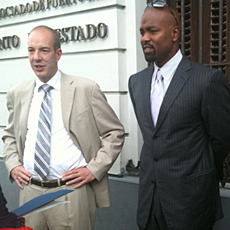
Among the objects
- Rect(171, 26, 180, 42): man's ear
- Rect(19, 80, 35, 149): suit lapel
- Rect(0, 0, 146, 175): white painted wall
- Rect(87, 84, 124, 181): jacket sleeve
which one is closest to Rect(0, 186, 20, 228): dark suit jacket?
Rect(87, 84, 124, 181): jacket sleeve

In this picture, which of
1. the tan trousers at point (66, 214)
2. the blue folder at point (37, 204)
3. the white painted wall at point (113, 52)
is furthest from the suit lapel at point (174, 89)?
the white painted wall at point (113, 52)

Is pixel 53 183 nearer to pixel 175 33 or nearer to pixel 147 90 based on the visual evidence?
pixel 147 90

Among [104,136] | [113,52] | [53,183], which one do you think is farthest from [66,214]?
[113,52]

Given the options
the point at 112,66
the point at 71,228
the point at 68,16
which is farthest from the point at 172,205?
the point at 68,16

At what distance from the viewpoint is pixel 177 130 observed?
283 centimetres

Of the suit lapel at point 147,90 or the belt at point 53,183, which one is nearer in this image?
the suit lapel at point 147,90

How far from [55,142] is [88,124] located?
0.99 feet

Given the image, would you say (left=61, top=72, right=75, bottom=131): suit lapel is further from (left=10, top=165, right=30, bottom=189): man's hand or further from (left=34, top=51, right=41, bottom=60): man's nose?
(left=10, top=165, right=30, bottom=189): man's hand

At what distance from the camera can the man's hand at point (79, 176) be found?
10.3 ft

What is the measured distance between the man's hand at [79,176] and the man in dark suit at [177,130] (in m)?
0.46

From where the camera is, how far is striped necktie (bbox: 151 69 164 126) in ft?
9.76

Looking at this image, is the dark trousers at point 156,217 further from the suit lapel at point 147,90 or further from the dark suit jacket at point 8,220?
the dark suit jacket at point 8,220

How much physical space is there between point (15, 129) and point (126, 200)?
6.62 feet

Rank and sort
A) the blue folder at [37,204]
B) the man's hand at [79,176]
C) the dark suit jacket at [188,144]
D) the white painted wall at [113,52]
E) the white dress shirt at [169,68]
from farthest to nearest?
1. the white painted wall at [113,52]
2. the man's hand at [79,176]
3. the white dress shirt at [169,68]
4. the dark suit jacket at [188,144]
5. the blue folder at [37,204]
